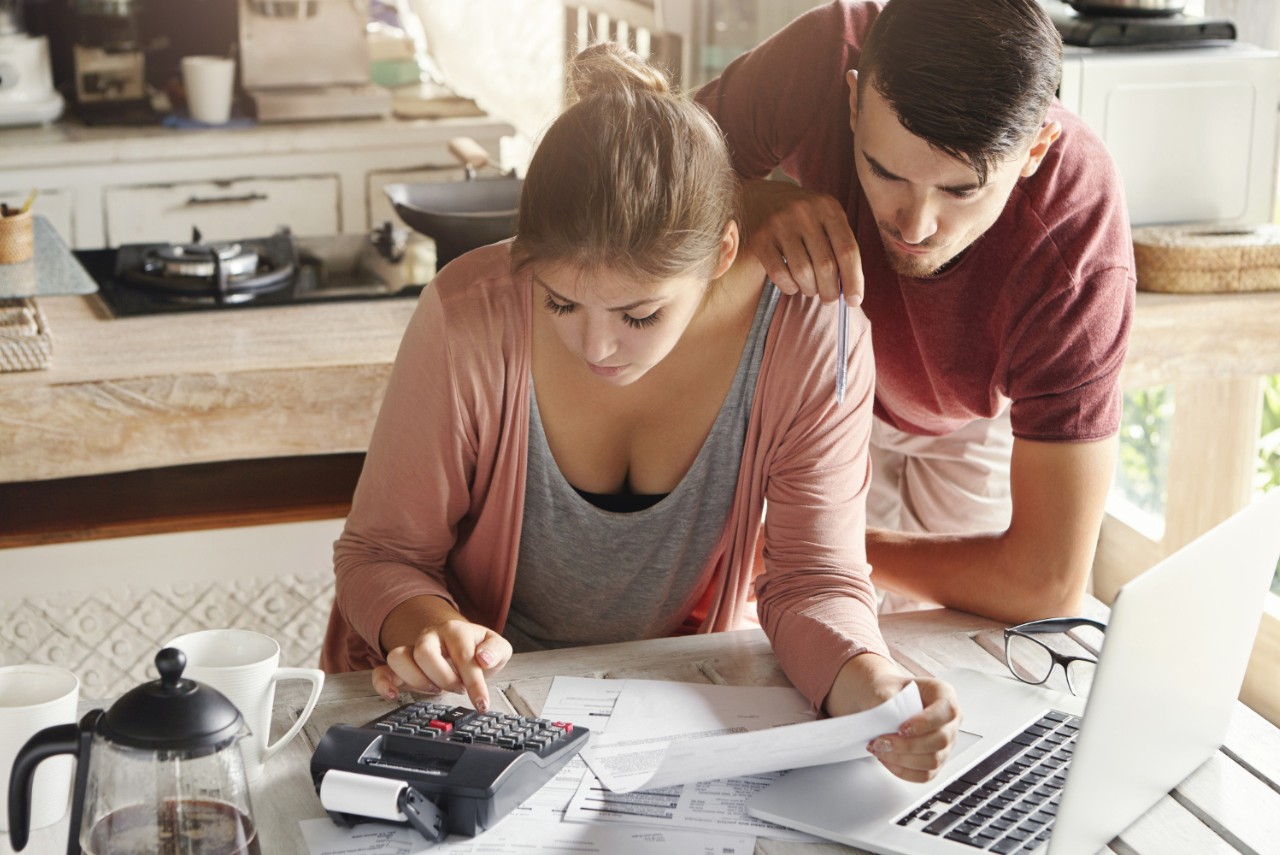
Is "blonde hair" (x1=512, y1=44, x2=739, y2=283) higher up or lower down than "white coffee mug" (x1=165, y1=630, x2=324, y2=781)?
higher up

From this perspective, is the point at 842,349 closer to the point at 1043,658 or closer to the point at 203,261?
the point at 1043,658

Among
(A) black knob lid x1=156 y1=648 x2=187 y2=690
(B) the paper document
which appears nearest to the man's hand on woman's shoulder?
(B) the paper document

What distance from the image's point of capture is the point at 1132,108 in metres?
2.10

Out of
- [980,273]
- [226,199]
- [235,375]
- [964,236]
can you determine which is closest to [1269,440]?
[980,273]

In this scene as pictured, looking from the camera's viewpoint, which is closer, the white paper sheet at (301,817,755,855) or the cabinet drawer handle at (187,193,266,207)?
the white paper sheet at (301,817,755,855)

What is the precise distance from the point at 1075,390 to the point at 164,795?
3.34ft

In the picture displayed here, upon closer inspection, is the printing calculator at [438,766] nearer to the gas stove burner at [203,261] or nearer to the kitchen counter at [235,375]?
the kitchen counter at [235,375]

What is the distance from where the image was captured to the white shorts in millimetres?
1999

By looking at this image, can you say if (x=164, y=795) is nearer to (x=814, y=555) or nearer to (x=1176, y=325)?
(x=814, y=555)

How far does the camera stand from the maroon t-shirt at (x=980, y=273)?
1367 mm

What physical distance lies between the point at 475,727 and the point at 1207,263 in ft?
5.24

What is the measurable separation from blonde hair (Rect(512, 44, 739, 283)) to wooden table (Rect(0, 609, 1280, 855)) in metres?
0.38

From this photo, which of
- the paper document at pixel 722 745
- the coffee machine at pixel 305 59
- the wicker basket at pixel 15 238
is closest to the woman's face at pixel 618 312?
the paper document at pixel 722 745

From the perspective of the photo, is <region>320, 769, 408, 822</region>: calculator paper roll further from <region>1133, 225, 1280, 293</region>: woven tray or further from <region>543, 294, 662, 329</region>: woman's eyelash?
<region>1133, 225, 1280, 293</region>: woven tray
